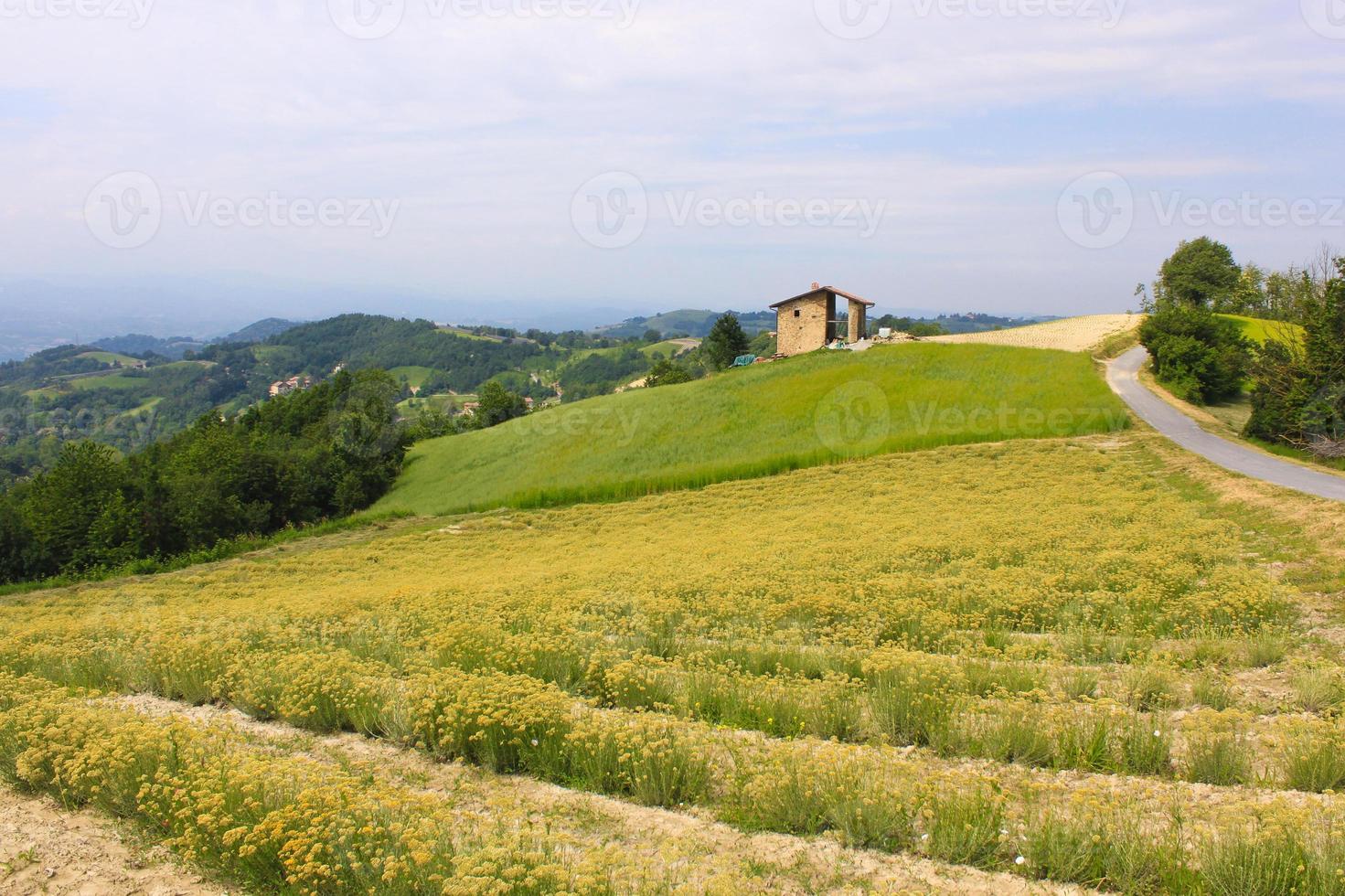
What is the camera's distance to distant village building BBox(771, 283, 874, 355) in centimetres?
6638

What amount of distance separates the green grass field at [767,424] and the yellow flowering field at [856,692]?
16908 mm

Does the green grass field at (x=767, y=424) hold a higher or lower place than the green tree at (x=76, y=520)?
higher

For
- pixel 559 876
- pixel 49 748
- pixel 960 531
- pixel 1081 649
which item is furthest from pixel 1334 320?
pixel 49 748

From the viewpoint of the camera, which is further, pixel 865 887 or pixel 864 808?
pixel 864 808

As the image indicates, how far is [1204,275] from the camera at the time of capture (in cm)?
8519

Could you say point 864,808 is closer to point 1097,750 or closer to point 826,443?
point 1097,750

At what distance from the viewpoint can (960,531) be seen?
67.4ft

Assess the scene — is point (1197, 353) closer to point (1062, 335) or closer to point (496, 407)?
point (1062, 335)

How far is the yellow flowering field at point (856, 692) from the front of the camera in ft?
18.3

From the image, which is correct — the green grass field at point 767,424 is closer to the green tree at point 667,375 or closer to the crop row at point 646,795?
the crop row at point 646,795

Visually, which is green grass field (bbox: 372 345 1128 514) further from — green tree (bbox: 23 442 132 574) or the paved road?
green tree (bbox: 23 442 132 574)

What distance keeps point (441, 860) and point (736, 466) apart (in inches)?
1404

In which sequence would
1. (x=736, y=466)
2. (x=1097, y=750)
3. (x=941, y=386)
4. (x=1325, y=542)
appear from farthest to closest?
(x=941, y=386) → (x=736, y=466) → (x=1325, y=542) → (x=1097, y=750)

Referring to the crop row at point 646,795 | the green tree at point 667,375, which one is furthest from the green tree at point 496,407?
the crop row at point 646,795
